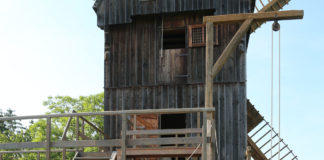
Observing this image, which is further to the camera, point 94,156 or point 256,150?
point 256,150

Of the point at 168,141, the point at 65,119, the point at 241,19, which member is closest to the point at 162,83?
the point at 241,19

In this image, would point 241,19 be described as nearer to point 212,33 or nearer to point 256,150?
point 212,33

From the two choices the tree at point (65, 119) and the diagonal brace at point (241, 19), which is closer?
the diagonal brace at point (241, 19)

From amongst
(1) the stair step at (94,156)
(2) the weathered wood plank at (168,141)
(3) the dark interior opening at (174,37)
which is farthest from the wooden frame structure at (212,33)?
(3) the dark interior opening at (174,37)

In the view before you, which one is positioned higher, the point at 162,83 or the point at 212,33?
the point at 212,33

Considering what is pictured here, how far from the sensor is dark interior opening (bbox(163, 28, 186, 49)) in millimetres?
20141

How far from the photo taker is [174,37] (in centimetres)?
2264

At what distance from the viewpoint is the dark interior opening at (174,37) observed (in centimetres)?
2014

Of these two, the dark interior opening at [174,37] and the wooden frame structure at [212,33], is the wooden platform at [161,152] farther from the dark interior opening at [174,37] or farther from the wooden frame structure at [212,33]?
the dark interior opening at [174,37]

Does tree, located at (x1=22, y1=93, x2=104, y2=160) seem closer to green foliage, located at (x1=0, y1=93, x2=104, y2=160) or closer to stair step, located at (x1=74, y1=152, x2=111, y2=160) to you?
green foliage, located at (x1=0, y1=93, x2=104, y2=160)

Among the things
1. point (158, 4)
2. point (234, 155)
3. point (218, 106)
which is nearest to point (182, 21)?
point (158, 4)

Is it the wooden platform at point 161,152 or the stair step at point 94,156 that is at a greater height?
the wooden platform at point 161,152

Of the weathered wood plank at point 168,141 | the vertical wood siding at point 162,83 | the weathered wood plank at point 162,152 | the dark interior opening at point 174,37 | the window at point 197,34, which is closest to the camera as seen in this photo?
the weathered wood plank at point 168,141

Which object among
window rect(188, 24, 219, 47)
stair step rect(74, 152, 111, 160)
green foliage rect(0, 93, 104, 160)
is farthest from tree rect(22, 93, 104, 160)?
stair step rect(74, 152, 111, 160)
